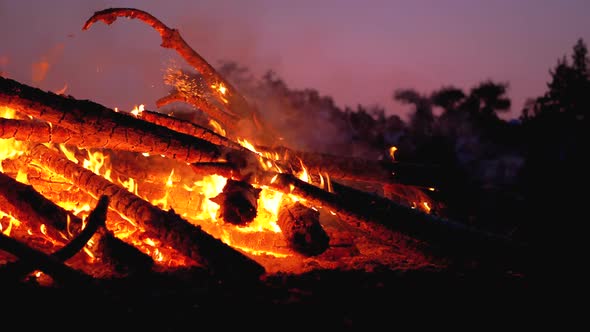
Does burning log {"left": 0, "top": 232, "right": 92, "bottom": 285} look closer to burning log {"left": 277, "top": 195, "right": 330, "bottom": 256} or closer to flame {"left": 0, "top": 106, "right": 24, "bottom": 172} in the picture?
burning log {"left": 277, "top": 195, "right": 330, "bottom": 256}

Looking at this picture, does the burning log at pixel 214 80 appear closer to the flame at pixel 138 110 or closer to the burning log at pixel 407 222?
the flame at pixel 138 110

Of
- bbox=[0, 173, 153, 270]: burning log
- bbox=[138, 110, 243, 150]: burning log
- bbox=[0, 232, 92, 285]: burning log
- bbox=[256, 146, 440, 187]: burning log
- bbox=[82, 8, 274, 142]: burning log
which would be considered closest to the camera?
bbox=[0, 232, 92, 285]: burning log

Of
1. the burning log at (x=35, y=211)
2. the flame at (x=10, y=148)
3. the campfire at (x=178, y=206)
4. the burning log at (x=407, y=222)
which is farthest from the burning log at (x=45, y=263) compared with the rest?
the flame at (x=10, y=148)

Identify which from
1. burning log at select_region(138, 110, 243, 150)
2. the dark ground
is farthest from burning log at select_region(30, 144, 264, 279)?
burning log at select_region(138, 110, 243, 150)

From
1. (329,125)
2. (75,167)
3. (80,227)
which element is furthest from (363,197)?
(329,125)

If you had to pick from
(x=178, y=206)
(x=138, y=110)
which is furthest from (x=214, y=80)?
(x=178, y=206)

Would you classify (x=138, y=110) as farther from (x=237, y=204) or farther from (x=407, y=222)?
(x=407, y=222)

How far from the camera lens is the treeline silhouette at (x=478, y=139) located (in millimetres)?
6986

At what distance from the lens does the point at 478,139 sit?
11977mm

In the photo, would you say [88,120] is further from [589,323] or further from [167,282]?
[589,323]

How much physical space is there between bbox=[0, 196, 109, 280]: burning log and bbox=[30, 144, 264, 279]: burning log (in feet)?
3.14

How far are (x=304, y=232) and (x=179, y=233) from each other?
123cm

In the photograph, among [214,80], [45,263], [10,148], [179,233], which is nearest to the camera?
[45,263]

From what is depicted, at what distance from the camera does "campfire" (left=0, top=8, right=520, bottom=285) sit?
396 centimetres
